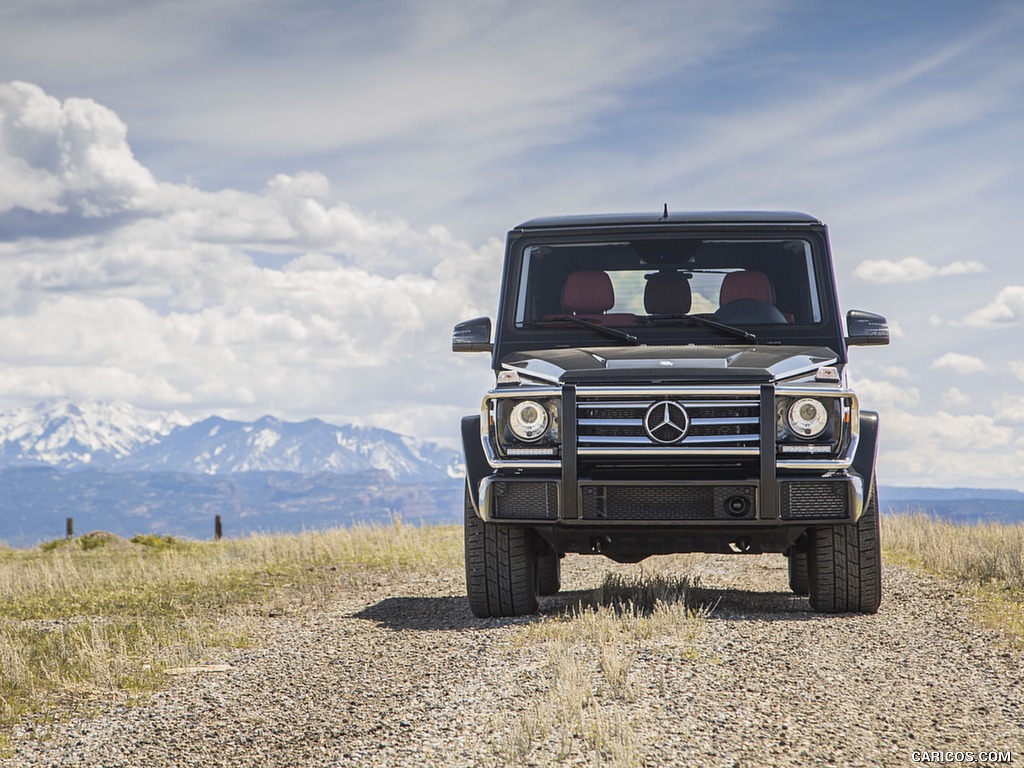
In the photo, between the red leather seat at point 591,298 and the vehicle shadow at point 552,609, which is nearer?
the vehicle shadow at point 552,609

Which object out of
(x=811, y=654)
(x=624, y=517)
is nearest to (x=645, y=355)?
(x=624, y=517)

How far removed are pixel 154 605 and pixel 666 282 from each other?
5.47m

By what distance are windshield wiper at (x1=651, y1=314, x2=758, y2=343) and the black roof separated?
0.73 m

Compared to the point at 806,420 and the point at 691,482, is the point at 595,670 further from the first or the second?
the point at 806,420

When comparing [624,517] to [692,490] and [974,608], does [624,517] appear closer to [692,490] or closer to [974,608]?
[692,490]

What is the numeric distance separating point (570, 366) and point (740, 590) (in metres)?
3.69

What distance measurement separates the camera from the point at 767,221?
815 cm

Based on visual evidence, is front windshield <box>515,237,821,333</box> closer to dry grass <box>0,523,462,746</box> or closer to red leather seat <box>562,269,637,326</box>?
red leather seat <box>562,269,637,326</box>

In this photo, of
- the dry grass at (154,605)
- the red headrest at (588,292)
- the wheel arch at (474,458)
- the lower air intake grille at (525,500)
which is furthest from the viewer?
the red headrest at (588,292)

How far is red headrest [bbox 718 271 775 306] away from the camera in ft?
26.2

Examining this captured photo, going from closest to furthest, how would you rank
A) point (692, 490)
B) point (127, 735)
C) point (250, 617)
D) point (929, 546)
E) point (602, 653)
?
point (127, 735) → point (602, 653) → point (692, 490) → point (250, 617) → point (929, 546)

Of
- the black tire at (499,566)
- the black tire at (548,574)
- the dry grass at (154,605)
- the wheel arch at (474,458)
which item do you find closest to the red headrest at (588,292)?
the wheel arch at (474,458)

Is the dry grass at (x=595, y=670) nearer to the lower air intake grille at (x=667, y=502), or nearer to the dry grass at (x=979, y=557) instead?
the lower air intake grille at (x=667, y=502)

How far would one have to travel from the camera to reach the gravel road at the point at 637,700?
452cm
